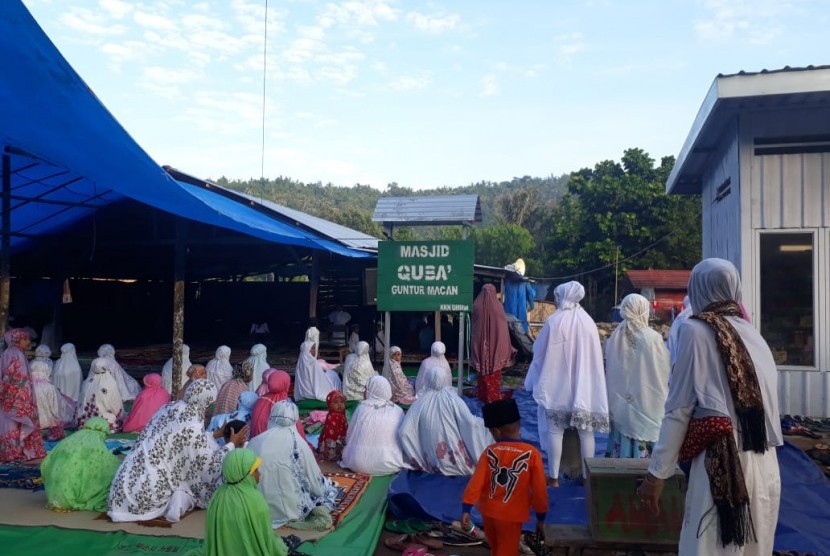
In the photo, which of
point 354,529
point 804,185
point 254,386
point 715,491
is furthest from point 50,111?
point 804,185

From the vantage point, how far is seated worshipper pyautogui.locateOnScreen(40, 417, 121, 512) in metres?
4.52

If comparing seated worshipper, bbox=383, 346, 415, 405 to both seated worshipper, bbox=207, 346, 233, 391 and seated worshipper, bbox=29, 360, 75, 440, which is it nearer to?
seated worshipper, bbox=207, 346, 233, 391

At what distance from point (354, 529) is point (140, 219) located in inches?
362

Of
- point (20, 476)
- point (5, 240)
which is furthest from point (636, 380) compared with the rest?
point (5, 240)

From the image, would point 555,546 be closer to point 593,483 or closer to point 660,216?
point 593,483

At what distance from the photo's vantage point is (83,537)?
408 centimetres

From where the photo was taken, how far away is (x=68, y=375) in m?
8.28

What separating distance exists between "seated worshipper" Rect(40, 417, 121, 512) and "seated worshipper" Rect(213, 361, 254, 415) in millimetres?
2086

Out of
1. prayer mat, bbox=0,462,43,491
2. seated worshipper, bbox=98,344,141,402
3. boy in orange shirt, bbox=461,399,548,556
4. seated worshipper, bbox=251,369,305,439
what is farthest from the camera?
seated worshipper, bbox=98,344,141,402

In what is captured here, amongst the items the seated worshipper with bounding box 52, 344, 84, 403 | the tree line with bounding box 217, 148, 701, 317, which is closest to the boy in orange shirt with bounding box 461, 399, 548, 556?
the seated worshipper with bounding box 52, 344, 84, 403

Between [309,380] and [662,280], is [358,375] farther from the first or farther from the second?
[662,280]

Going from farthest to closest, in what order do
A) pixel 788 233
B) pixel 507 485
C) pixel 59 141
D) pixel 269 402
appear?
pixel 788 233, pixel 59 141, pixel 269 402, pixel 507 485

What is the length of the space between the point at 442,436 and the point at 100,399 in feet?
13.9

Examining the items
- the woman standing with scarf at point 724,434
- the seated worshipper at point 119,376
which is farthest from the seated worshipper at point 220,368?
the woman standing with scarf at point 724,434
